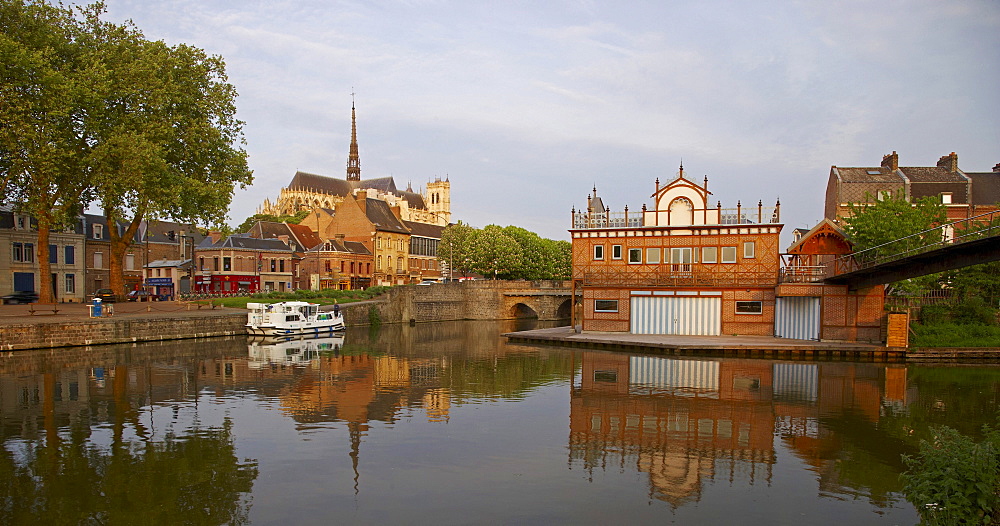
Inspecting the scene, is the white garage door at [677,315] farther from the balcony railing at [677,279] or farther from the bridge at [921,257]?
the bridge at [921,257]

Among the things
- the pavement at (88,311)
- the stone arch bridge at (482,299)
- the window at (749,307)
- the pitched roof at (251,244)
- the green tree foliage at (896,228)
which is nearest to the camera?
the green tree foliage at (896,228)

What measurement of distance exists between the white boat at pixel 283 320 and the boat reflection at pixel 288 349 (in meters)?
0.54

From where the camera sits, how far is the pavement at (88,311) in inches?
1341

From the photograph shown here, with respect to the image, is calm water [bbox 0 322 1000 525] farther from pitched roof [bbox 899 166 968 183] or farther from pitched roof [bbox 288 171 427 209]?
pitched roof [bbox 288 171 427 209]

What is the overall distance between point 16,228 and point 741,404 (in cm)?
4823

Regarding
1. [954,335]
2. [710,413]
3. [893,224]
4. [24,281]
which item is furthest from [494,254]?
[710,413]

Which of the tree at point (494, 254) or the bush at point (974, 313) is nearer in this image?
the bush at point (974, 313)

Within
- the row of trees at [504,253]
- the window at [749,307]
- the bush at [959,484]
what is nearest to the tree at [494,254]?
the row of trees at [504,253]

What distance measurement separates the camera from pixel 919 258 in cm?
2470

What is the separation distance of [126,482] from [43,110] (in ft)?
93.4

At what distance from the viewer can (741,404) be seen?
20.3 meters

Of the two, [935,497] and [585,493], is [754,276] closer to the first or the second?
[585,493]

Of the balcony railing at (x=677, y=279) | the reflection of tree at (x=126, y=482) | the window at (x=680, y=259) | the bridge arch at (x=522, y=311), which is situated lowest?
the bridge arch at (x=522, y=311)

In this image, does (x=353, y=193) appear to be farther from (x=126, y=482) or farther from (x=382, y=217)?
(x=126, y=482)
